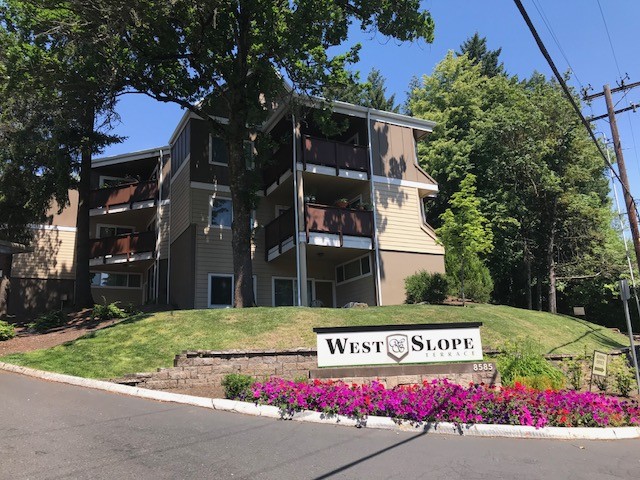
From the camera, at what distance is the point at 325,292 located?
22.9 meters

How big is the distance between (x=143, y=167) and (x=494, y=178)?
21220mm

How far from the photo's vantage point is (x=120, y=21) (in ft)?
48.8

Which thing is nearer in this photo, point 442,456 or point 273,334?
point 442,456

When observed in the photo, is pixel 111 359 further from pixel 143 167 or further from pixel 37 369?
pixel 143 167

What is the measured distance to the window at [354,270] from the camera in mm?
21156

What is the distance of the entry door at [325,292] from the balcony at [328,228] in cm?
306

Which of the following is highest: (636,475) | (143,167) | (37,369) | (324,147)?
(143,167)

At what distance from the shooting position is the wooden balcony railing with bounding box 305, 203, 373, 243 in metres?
19.4

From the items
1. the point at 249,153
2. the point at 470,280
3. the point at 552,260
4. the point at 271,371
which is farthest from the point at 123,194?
the point at 552,260

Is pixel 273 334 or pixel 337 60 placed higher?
pixel 337 60

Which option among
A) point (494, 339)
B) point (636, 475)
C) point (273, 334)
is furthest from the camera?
point (494, 339)

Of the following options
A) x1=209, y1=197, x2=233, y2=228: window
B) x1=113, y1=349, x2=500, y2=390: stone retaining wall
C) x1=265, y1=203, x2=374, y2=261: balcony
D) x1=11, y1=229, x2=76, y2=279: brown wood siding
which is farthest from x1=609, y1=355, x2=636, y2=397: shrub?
Answer: x1=11, y1=229, x2=76, y2=279: brown wood siding

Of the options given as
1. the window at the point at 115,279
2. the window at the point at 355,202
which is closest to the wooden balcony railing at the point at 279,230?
the window at the point at 355,202

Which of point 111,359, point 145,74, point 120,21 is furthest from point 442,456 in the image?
point 145,74
